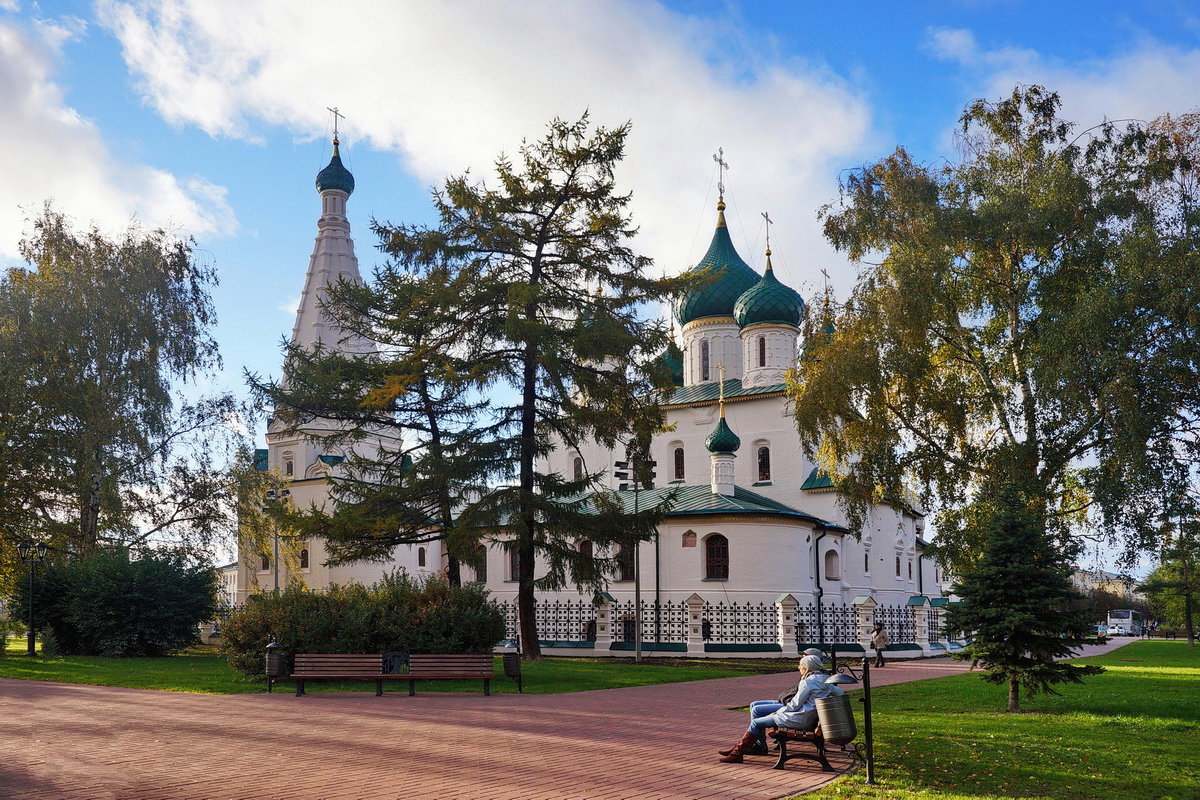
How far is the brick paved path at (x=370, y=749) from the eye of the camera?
779 cm

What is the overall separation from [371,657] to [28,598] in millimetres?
15563

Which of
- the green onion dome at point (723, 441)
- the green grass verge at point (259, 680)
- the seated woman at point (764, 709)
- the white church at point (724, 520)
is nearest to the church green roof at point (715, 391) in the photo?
the white church at point (724, 520)

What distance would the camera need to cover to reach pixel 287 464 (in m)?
49.0

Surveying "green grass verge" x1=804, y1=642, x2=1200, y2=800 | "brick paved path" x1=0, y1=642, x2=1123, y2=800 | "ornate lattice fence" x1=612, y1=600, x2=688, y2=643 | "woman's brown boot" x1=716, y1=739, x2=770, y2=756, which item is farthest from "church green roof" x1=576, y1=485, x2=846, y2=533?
"woman's brown boot" x1=716, y1=739, x2=770, y2=756

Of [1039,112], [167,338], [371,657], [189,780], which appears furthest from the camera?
[167,338]

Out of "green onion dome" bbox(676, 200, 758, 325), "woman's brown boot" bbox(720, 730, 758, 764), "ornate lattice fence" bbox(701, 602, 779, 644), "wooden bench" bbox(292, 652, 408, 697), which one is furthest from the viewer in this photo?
"green onion dome" bbox(676, 200, 758, 325)

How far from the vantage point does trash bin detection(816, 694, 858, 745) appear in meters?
8.70

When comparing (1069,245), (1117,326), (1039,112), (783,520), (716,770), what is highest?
(1039,112)

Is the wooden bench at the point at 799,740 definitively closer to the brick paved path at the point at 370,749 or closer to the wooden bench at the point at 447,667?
the brick paved path at the point at 370,749

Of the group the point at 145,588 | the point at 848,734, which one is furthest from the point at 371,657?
the point at 145,588

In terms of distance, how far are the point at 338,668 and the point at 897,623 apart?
23.7 meters

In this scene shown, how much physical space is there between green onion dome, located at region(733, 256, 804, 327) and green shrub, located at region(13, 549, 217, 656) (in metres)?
22.1

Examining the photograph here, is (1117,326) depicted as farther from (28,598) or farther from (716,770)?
(28,598)

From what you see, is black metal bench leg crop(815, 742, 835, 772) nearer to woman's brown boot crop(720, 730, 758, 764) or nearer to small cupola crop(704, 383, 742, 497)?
woman's brown boot crop(720, 730, 758, 764)
